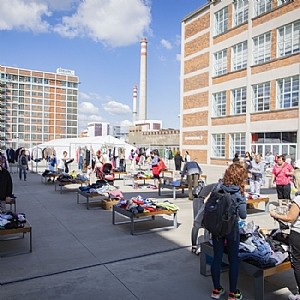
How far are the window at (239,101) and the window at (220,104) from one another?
129cm

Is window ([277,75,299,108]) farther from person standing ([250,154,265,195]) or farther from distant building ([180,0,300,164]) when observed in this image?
person standing ([250,154,265,195])

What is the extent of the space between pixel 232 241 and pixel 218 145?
28853 mm

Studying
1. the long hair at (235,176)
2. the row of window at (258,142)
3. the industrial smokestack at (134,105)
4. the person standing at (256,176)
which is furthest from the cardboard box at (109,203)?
the industrial smokestack at (134,105)

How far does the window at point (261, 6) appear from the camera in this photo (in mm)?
27016

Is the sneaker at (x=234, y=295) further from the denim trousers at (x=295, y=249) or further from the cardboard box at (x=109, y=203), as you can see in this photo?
A: the cardboard box at (x=109, y=203)

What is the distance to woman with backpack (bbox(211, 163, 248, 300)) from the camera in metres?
3.94

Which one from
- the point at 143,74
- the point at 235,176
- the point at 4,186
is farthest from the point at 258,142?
the point at 143,74

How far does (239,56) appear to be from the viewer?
2988 cm

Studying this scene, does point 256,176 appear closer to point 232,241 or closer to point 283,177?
point 283,177

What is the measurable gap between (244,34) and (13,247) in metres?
27.9

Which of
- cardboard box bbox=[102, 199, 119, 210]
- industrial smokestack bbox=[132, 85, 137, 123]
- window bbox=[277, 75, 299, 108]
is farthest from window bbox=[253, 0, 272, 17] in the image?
industrial smokestack bbox=[132, 85, 137, 123]

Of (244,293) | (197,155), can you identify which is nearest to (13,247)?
(244,293)

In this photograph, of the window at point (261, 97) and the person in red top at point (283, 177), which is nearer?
the person in red top at point (283, 177)

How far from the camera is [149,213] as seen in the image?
7211 millimetres
